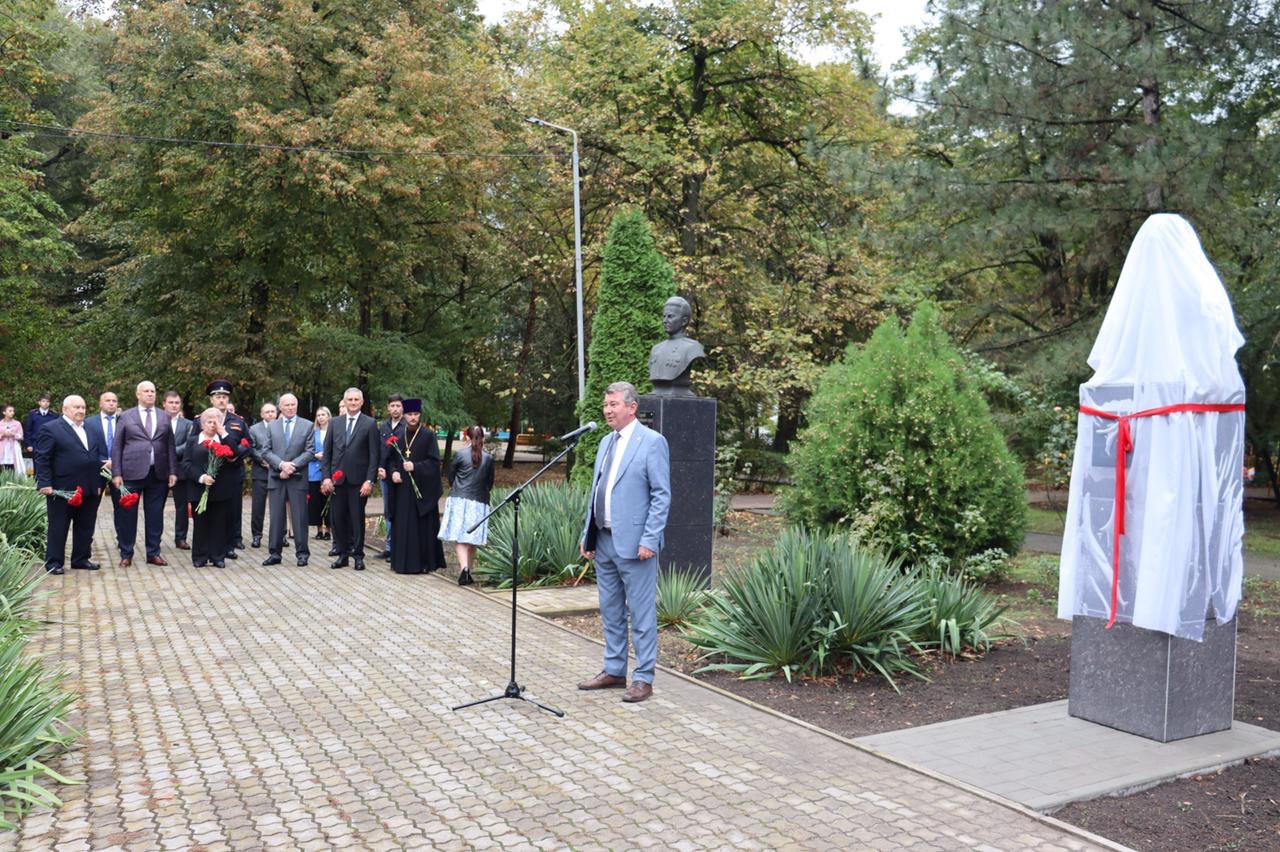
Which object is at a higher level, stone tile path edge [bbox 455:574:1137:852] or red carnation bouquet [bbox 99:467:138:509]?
red carnation bouquet [bbox 99:467:138:509]

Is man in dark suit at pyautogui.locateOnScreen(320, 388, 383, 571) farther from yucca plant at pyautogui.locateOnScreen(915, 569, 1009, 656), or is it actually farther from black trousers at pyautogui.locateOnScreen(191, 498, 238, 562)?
yucca plant at pyautogui.locateOnScreen(915, 569, 1009, 656)

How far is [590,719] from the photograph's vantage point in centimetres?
627

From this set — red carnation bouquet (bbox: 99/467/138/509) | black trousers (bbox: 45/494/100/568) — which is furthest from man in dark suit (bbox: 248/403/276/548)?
black trousers (bbox: 45/494/100/568)

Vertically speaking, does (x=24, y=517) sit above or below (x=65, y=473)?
below

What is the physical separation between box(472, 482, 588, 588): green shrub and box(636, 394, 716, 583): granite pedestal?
1.27 m

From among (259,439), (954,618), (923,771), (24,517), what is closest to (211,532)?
(259,439)

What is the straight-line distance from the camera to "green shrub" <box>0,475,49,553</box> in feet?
41.0

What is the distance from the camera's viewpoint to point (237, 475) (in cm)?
1297

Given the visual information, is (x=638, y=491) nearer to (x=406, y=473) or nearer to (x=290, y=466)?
(x=406, y=473)

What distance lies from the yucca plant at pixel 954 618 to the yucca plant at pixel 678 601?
6.15 ft

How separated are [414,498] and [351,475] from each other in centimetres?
103

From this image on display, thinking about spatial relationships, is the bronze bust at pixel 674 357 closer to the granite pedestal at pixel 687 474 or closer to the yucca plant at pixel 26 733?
the granite pedestal at pixel 687 474

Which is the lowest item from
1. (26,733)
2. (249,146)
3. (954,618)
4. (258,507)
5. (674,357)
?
(258,507)

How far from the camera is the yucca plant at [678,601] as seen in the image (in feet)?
29.5
